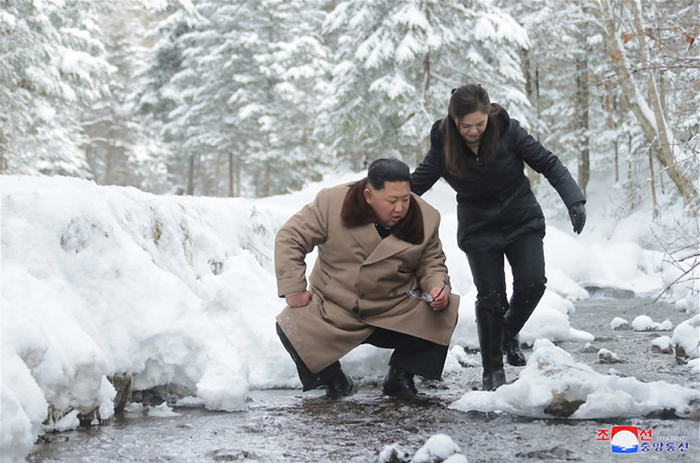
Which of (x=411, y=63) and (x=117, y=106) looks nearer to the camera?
(x=411, y=63)

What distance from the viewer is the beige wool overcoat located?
3.75 m

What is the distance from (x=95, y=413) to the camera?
317cm

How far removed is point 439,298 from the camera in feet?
12.1

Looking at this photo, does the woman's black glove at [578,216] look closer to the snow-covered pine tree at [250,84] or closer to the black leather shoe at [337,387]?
the black leather shoe at [337,387]

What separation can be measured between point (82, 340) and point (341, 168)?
1955 centimetres

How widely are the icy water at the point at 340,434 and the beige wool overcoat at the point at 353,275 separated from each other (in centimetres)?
36

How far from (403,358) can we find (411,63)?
1478cm

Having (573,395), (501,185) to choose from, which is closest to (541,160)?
(501,185)

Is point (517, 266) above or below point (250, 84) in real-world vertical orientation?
below

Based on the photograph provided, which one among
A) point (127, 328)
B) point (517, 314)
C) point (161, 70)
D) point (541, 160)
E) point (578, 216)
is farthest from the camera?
point (161, 70)

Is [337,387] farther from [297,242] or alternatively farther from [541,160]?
[541,160]

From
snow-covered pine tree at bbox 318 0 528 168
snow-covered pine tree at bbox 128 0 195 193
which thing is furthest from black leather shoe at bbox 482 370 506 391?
snow-covered pine tree at bbox 128 0 195 193

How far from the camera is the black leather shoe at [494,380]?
379cm

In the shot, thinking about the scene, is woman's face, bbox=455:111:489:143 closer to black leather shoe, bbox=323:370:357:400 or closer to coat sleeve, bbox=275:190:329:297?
coat sleeve, bbox=275:190:329:297
